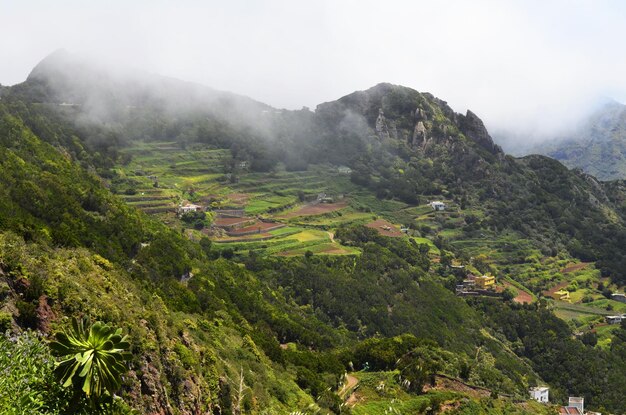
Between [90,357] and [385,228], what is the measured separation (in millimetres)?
89555

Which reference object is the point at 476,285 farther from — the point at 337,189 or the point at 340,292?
the point at 337,189

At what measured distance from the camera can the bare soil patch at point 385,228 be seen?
9763 cm

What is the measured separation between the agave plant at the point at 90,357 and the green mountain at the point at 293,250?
2.04ft

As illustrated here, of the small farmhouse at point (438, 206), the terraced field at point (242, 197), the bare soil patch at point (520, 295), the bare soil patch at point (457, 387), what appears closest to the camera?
the bare soil patch at point (457, 387)

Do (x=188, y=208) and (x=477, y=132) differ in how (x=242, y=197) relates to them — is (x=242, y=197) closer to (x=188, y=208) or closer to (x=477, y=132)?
(x=188, y=208)

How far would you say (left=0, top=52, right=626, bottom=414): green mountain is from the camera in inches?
855

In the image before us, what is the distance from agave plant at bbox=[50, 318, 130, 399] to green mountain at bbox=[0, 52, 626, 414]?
0.62 metres

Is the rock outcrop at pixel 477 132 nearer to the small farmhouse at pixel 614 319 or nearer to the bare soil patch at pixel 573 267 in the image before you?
the bare soil patch at pixel 573 267

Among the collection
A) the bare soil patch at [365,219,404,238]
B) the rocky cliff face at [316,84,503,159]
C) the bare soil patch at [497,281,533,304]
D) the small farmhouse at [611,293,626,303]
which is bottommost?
the small farmhouse at [611,293,626,303]

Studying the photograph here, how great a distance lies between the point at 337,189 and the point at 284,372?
89.7m

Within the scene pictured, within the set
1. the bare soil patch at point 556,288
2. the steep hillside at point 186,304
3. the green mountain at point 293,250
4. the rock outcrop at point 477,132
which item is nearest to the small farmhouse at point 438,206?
the green mountain at point 293,250

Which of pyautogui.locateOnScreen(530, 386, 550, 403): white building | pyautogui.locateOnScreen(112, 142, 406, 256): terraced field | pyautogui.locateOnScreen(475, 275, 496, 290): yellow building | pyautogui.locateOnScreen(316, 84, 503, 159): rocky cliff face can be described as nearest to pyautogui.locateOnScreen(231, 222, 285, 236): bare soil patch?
pyautogui.locateOnScreen(112, 142, 406, 256): terraced field

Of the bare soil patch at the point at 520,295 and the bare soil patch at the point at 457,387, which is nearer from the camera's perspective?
the bare soil patch at the point at 457,387

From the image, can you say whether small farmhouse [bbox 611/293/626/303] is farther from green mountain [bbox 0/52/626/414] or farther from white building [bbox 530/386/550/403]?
white building [bbox 530/386/550/403]
